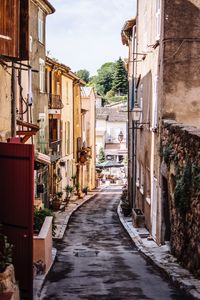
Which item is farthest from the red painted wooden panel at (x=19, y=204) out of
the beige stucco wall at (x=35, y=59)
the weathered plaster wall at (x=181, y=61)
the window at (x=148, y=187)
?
the beige stucco wall at (x=35, y=59)

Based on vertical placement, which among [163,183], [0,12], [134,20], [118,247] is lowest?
[118,247]

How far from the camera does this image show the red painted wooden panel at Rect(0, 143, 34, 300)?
10.7 m

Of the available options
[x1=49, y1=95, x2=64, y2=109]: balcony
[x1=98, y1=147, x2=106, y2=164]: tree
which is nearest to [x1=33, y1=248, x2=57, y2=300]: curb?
[x1=49, y1=95, x2=64, y2=109]: balcony

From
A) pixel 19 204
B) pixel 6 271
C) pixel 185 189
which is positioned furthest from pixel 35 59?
pixel 6 271

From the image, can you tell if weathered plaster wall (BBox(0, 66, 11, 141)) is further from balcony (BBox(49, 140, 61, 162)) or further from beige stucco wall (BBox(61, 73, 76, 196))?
beige stucco wall (BBox(61, 73, 76, 196))

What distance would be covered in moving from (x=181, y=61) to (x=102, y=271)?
7.34 metres

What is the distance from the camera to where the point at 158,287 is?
1310 cm

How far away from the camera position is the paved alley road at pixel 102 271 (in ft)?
40.5

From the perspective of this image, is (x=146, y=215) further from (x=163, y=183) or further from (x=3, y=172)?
(x=3, y=172)

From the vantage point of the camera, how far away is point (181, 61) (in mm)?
19156

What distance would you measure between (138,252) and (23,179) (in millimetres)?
9480

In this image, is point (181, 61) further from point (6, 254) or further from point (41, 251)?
point (6, 254)

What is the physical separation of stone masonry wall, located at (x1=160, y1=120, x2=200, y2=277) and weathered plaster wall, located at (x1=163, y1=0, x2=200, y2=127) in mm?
1804

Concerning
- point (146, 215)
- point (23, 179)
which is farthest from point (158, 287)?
point (146, 215)
